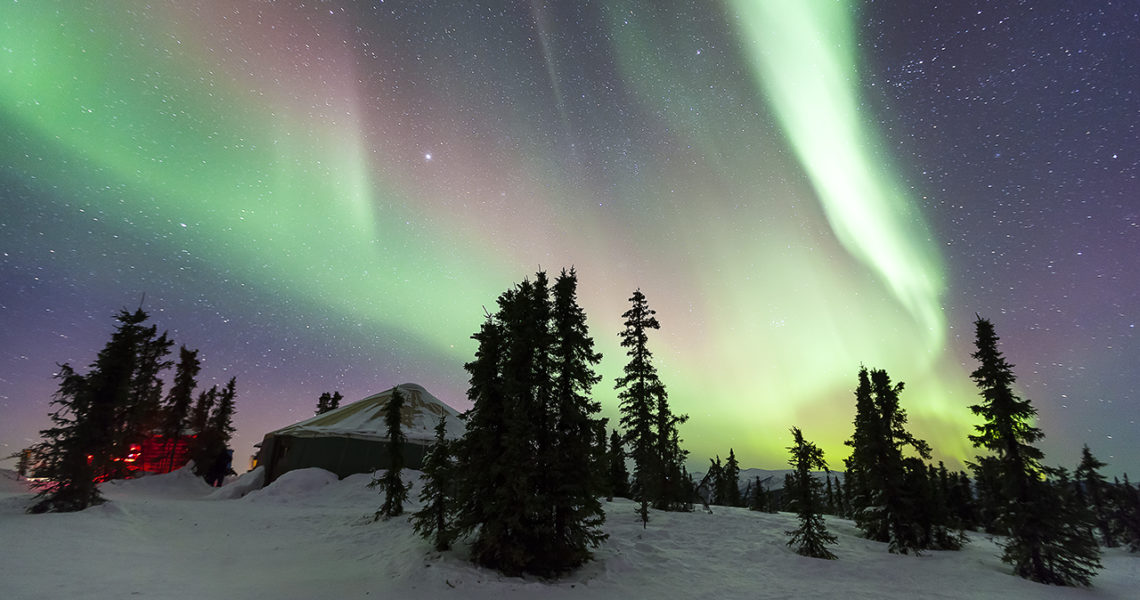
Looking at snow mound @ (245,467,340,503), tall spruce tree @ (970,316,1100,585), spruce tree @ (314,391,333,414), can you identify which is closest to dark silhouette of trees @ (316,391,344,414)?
spruce tree @ (314,391,333,414)

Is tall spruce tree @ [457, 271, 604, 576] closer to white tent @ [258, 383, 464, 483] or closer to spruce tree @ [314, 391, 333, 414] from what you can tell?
white tent @ [258, 383, 464, 483]

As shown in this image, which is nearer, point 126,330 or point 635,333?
point 126,330

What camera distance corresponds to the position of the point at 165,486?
110 ft

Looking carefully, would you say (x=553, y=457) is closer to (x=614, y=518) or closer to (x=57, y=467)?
(x=614, y=518)

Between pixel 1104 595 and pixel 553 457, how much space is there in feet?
67.1

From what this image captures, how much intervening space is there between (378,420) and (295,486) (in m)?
8.03

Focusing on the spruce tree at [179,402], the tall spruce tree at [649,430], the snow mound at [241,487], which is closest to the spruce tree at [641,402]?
the tall spruce tree at [649,430]

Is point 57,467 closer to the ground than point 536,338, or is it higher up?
closer to the ground

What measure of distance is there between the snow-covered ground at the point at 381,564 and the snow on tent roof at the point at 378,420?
10254mm

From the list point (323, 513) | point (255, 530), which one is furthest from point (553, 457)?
point (323, 513)

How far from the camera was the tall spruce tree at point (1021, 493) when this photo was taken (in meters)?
17.6

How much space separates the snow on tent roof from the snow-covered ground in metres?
10.3

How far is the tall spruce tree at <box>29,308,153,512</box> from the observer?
16.7 m

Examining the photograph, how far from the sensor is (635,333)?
28797 mm
